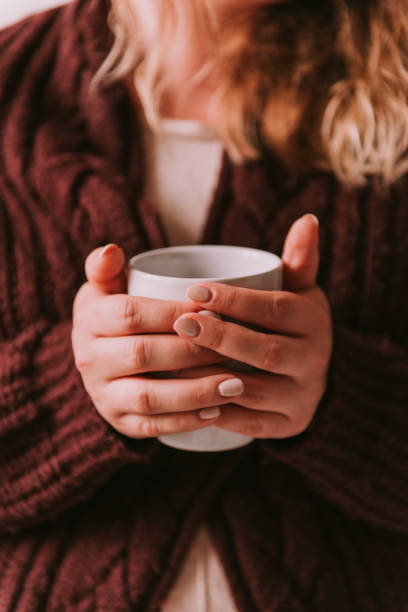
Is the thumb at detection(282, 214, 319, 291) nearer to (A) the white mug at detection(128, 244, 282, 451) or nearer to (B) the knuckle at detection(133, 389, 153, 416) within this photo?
(A) the white mug at detection(128, 244, 282, 451)

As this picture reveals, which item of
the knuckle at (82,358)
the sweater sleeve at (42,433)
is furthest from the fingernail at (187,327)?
the sweater sleeve at (42,433)

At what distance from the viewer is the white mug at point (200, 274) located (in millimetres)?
425

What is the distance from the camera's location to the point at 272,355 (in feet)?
1.46

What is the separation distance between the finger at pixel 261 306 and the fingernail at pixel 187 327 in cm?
2

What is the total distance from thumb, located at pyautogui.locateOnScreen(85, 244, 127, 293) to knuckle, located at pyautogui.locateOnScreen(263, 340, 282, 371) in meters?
0.14

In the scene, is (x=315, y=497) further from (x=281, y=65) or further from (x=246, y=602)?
(x=281, y=65)

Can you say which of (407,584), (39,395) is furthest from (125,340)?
(407,584)

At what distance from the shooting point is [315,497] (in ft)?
2.22

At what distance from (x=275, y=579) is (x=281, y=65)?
0.67m

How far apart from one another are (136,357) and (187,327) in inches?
2.1

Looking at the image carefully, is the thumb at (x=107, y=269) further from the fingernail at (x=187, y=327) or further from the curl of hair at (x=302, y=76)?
the curl of hair at (x=302, y=76)

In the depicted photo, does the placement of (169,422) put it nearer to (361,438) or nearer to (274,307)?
(274,307)

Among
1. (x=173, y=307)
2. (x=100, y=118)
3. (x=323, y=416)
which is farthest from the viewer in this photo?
(x=100, y=118)

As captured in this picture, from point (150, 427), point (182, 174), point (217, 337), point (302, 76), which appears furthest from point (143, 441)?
point (302, 76)
